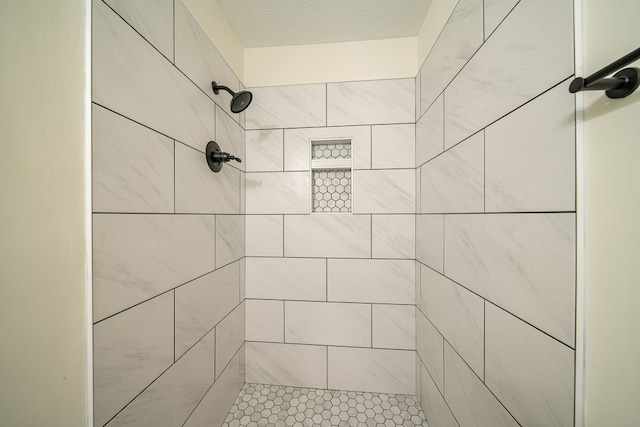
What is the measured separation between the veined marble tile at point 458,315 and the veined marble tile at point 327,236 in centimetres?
36

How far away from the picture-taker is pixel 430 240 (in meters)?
0.97

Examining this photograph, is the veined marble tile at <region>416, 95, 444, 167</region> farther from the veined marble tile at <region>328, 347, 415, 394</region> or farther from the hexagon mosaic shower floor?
the hexagon mosaic shower floor

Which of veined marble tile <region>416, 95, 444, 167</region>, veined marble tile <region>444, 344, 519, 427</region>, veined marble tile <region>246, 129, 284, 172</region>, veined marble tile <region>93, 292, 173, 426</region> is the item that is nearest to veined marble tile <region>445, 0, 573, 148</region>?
veined marble tile <region>416, 95, 444, 167</region>

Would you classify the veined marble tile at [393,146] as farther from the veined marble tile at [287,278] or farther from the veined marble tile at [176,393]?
the veined marble tile at [176,393]

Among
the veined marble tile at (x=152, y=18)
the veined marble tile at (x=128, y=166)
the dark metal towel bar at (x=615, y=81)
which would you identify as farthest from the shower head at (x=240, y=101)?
the dark metal towel bar at (x=615, y=81)

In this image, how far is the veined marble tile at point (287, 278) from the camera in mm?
1210

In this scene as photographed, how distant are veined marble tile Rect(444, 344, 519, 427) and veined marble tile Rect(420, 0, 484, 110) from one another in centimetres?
100

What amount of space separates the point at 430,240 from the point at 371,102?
0.79m

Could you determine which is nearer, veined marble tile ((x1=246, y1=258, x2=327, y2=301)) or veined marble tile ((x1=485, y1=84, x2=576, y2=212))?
veined marble tile ((x1=485, y1=84, x2=576, y2=212))

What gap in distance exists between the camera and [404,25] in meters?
1.09

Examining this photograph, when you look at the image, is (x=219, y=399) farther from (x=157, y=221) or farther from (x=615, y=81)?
(x=615, y=81)

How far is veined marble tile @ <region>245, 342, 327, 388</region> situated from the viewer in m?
1.20

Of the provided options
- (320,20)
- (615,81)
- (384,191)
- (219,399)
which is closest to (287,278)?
(219,399)

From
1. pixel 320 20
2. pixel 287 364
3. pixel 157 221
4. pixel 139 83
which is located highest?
pixel 320 20
